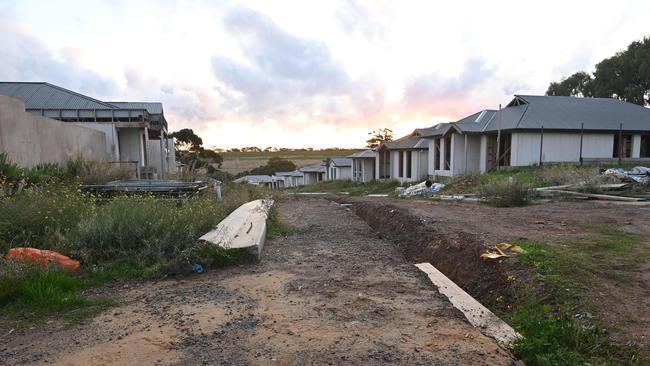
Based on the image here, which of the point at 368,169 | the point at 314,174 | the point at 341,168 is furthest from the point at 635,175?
the point at 314,174

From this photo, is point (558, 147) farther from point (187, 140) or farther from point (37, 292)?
point (187, 140)

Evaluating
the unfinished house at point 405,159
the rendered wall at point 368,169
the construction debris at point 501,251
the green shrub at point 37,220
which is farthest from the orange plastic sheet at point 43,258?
the rendered wall at point 368,169

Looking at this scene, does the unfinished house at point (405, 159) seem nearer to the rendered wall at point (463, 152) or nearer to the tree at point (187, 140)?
the rendered wall at point (463, 152)

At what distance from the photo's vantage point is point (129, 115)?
2184cm

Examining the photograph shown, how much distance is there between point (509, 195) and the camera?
1205cm

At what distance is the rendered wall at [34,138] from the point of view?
8992 mm

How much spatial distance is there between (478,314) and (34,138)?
36.6ft

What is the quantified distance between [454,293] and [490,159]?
→ 21.2 m

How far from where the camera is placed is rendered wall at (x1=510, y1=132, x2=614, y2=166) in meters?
21.7

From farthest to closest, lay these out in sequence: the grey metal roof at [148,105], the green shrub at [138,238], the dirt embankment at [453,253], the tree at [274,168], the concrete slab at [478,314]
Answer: the tree at [274,168] < the grey metal roof at [148,105] < the green shrub at [138,238] < the dirt embankment at [453,253] < the concrete slab at [478,314]

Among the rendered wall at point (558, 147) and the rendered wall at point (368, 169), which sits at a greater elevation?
the rendered wall at point (558, 147)

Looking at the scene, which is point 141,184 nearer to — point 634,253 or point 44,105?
point 634,253

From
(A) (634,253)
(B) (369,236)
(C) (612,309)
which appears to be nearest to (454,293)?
(C) (612,309)

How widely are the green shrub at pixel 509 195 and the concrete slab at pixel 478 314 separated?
26.9ft
